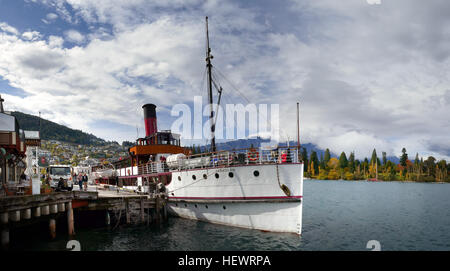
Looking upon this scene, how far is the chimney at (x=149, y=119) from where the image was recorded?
98.6 ft

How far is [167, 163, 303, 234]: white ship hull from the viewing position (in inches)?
636

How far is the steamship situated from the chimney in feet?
27.5

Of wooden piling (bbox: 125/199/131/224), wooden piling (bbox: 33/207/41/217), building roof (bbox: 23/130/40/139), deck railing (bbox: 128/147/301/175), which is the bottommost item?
wooden piling (bbox: 125/199/131/224)

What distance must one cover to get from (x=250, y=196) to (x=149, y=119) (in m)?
17.7

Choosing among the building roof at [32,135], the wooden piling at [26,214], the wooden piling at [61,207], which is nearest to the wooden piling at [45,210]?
the wooden piling at [26,214]

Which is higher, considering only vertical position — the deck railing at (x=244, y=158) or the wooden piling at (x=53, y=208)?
the deck railing at (x=244, y=158)

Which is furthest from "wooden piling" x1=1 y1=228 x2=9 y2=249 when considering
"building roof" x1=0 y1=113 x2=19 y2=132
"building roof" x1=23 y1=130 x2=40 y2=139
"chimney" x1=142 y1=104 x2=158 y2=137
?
"building roof" x1=23 y1=130 x2=40 y2=139

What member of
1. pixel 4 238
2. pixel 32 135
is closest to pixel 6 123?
pixel 4 238

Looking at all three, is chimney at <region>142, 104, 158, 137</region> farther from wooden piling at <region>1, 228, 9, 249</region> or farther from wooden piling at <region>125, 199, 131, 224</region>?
wooden piling at <region>1, 228, 9, 249</region>

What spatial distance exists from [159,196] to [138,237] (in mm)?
5246

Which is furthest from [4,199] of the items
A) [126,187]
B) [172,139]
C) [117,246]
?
[126,187]

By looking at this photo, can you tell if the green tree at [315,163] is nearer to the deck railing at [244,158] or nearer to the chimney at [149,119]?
the chimney at [149,119]

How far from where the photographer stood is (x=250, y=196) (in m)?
16.9
